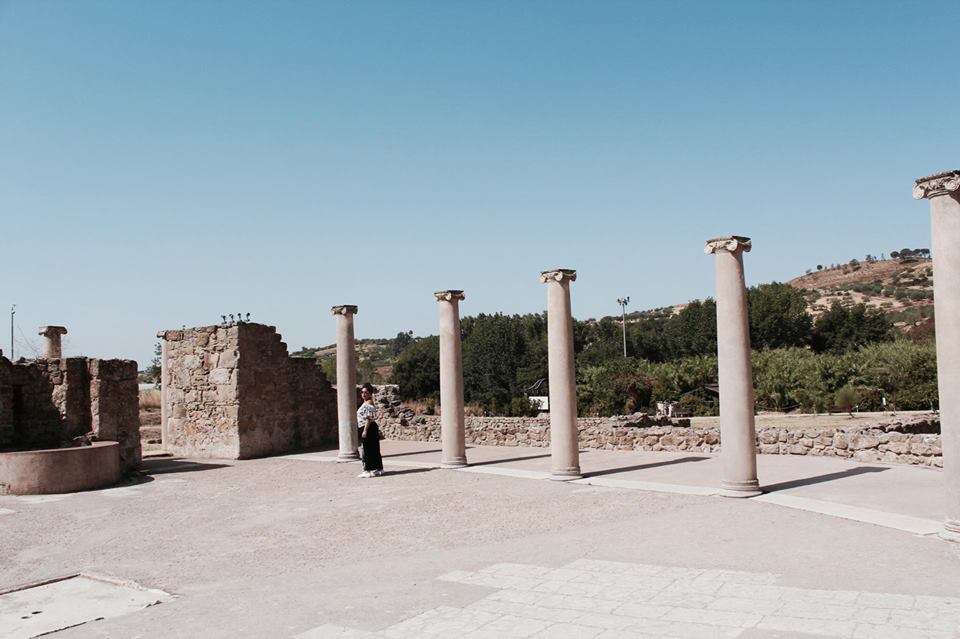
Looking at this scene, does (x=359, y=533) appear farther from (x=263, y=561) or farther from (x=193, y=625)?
(x=193, y=625)

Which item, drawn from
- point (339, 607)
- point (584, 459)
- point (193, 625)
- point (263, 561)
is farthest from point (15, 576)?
point (584, 459)

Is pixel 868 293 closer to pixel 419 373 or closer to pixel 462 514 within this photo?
pixel 419 373

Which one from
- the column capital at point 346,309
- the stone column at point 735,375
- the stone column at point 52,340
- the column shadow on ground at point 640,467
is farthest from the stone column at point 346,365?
the stone column at point 735,375

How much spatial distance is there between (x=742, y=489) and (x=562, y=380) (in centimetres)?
375

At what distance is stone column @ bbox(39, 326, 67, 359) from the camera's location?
2039 centimetres

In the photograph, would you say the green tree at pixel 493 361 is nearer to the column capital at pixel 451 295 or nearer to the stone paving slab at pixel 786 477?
the stone paving slab at pixel 786 477

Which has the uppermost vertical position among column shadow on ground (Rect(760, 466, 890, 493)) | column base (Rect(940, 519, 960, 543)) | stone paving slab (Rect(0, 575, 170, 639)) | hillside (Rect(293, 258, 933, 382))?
hillside (Rect(293, 258, 933, 382))

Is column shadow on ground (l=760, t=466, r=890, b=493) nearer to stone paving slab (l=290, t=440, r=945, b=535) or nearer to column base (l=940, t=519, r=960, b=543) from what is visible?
stone paving slab (l=290, t=440, r=945, b=535)

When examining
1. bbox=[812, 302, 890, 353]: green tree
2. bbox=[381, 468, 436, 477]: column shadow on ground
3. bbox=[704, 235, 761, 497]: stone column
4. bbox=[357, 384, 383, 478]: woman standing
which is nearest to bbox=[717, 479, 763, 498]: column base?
bbox=[704, 235, 761, 497]: stone column

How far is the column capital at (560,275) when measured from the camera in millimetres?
13883

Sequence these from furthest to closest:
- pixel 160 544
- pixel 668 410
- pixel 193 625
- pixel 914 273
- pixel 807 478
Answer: pixel 914 273 < pixel 668 410 < pixel 807 478 < pixel 160 544 < pixel 193 625

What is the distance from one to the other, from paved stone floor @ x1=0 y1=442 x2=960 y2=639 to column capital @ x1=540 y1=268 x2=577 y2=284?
363cm

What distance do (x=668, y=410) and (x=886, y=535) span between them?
2682cm

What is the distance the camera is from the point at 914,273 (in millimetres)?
90125
